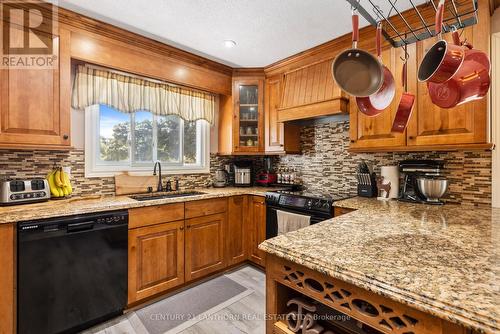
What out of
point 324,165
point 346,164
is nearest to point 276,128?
point 324,165

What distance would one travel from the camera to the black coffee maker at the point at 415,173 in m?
1.94

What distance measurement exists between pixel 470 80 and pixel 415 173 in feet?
3.86

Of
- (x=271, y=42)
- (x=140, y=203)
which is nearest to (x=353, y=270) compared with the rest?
(x=140, y=203)

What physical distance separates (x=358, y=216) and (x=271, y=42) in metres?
1.82

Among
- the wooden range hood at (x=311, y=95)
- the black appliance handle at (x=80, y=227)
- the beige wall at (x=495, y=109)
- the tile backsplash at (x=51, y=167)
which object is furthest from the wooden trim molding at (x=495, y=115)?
the tile backsplash at (x=51, y=167)

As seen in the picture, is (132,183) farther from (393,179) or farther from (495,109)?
(495,109)

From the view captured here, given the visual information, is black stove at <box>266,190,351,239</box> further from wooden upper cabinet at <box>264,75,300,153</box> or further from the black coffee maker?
wooden upper cabinet at <box>264,75,300,153</box>

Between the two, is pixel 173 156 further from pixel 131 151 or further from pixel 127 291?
pixel 127 291

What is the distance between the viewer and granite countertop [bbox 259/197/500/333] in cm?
60

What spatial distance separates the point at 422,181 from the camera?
1.90m

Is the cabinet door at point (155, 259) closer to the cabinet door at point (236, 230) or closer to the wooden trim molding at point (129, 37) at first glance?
the cabinet door at point (236, 230)

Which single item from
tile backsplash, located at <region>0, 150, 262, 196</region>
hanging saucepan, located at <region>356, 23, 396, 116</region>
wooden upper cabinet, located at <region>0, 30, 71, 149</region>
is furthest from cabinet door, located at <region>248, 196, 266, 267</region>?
wooden upper cabinet, located at <region>0, 30, 71, 149</region>

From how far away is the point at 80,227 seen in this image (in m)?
1.77

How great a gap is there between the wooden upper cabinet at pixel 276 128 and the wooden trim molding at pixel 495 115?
1.75 m
